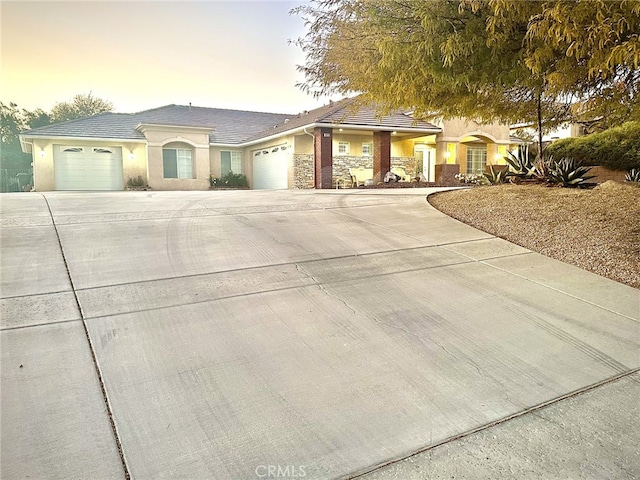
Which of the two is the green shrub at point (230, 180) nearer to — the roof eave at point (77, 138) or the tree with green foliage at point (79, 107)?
the roof eave at point (77, 138)

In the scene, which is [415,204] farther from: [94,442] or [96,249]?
[94,442]

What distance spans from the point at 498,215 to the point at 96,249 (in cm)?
640

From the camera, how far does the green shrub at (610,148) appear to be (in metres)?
14.5

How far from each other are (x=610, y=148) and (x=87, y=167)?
22.2 meters

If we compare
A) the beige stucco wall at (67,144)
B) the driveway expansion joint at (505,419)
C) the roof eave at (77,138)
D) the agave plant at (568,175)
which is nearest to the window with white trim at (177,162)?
the beige stucco wall at (67,144)

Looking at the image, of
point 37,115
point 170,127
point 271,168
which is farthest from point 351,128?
point 37,115

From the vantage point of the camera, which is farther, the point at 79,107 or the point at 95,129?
the point at 79,107

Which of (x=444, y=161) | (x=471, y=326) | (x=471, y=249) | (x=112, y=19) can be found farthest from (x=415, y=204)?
(x=444, y=161)

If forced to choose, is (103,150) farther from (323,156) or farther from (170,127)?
(323,156)

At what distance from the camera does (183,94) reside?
2767 centimetres

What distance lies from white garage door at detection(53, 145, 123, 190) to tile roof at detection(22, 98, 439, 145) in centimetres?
83

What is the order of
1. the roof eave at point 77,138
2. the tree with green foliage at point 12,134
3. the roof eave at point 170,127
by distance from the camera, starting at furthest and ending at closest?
the tree with green foliage at point 12,134, the roof eave at point 170,127, the roof eave at point 77,138

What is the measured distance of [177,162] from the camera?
70.0 ft

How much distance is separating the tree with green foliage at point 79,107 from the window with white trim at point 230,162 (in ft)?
81.9
